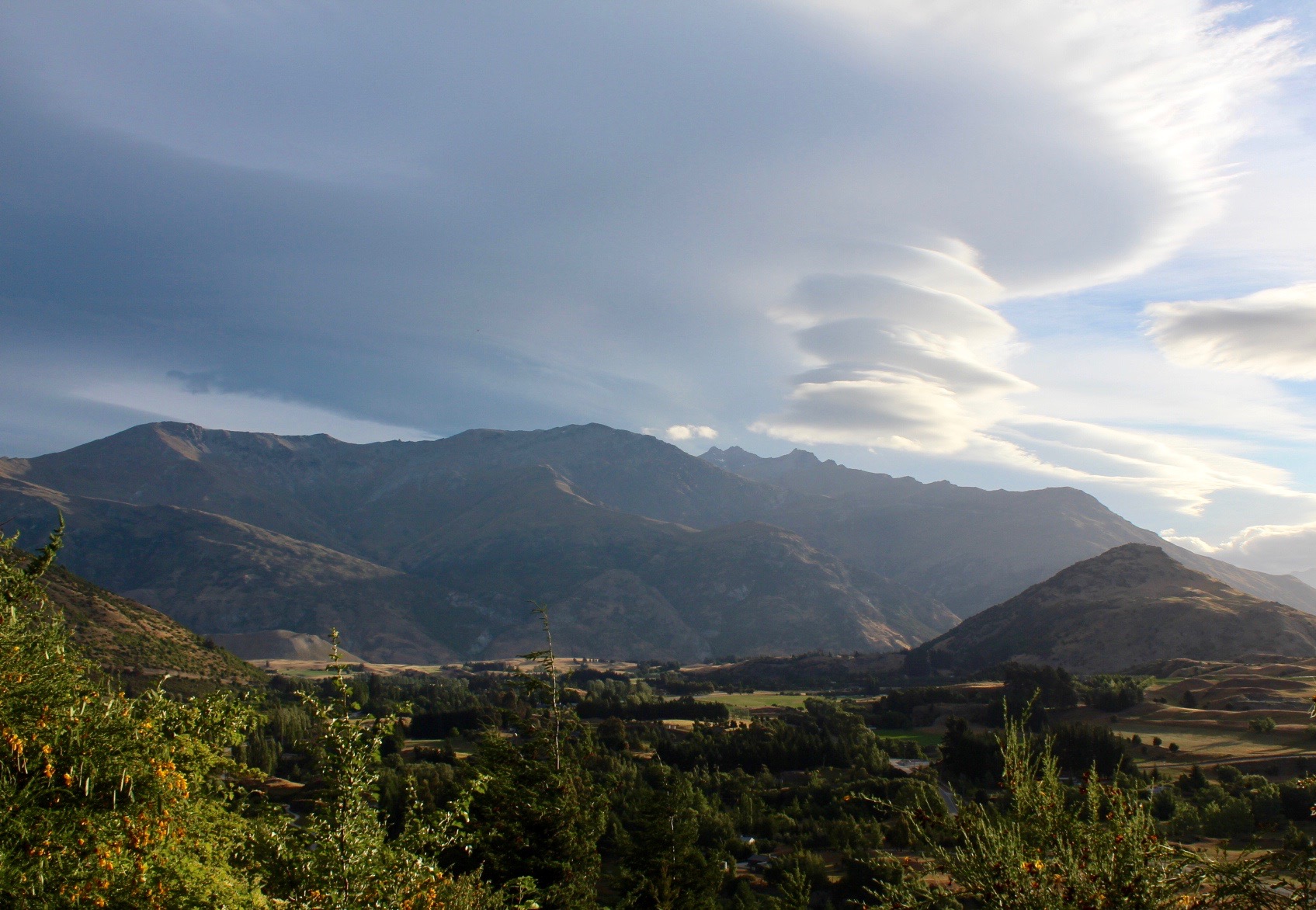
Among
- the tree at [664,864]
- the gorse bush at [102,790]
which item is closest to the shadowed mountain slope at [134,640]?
the tree at [664,864]

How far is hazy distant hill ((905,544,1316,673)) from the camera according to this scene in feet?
353

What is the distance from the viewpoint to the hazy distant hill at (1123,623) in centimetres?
10756

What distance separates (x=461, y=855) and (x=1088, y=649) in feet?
397

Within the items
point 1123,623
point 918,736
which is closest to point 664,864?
point 918,736

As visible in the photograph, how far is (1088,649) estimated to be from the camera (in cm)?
11825

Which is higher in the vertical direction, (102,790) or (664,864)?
(102,790)

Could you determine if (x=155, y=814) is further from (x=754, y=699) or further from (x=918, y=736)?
(x=754, y=699)

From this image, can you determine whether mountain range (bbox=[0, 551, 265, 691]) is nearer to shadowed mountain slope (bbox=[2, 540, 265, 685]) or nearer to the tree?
shadowed mountain slope (bbox=[2, 540, 265, 685])

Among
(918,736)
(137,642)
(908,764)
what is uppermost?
(137,642)

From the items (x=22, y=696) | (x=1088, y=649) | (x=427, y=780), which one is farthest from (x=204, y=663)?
(x=1088, y=649)

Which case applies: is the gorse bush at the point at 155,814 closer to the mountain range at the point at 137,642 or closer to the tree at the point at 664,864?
the tree at the point at 664,864

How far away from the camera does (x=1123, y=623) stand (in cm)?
11988

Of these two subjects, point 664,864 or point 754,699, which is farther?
point 754,699

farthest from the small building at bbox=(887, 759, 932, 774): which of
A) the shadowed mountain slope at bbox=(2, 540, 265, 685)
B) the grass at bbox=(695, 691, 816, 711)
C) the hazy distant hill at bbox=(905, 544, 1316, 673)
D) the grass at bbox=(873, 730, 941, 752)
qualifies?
the hazy distant hill at bbox=(905, 544, 1316, 673)
